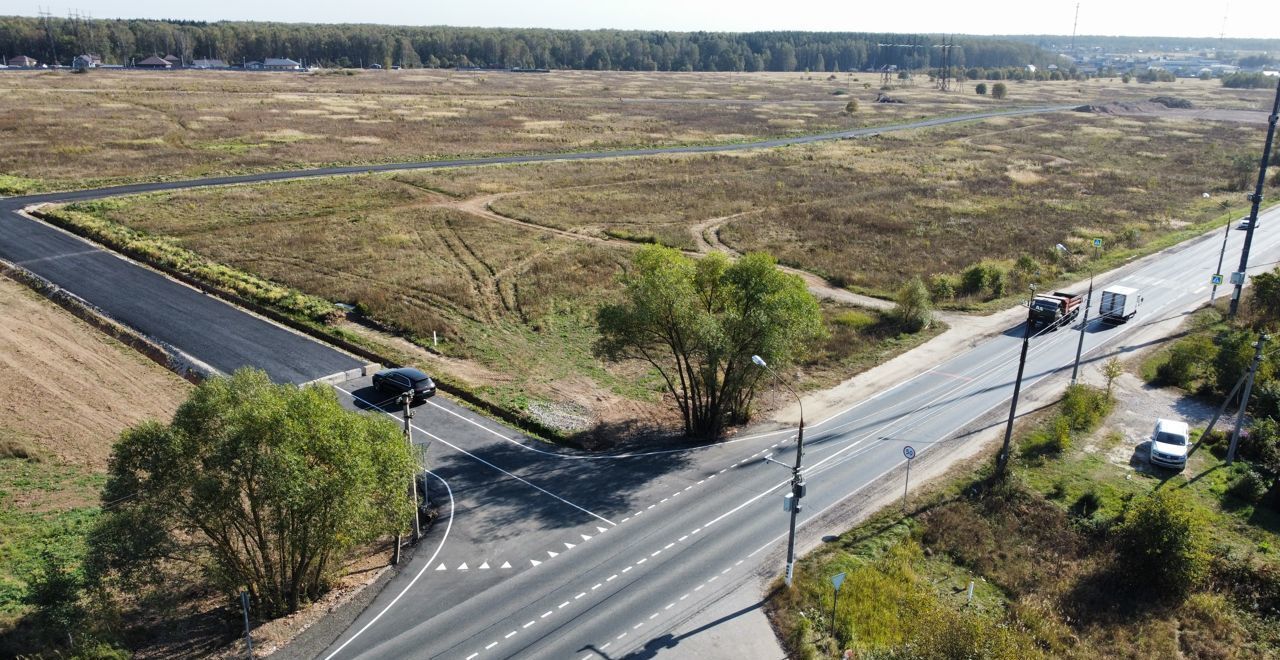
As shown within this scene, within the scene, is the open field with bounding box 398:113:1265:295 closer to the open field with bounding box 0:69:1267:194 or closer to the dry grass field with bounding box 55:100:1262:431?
the dry grass field with bounding box 55:100:1262:431

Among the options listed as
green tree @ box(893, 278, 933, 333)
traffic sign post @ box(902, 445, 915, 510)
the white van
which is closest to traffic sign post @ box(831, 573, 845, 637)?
traffic sign post @ box(902, 445, 915, 510)

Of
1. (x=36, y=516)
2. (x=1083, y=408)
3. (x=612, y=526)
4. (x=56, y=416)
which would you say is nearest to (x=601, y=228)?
(x=1083, y=408)

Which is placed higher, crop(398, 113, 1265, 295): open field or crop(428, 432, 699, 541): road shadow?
crop(398, 113, 1265, 295): open field

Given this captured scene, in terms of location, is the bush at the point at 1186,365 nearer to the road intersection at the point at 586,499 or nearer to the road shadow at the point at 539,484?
the road intersection at the point at 586,499

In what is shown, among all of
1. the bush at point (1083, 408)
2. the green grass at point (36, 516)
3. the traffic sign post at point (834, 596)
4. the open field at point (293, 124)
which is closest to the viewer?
the traffic sign post at point (834, 596)

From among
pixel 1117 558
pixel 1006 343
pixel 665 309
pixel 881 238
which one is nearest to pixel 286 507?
pixel 665 309

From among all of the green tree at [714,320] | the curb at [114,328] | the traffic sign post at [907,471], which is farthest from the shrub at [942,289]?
the curb at [114,328]
